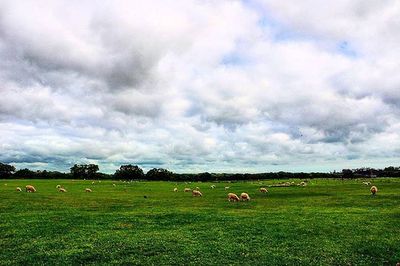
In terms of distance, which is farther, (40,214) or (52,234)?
(40,214)

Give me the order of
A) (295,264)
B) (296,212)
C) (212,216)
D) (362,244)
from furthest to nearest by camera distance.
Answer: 1. (296,212)
2. (212,216)
3. (362,244)
4. (295,264)

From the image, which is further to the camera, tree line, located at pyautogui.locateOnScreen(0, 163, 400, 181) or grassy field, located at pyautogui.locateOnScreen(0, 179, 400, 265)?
tree line, located at pyautogui.locateOnScreen(0, 163, 400, 181)

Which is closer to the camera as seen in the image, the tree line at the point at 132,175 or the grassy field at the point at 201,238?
the grassy field at the point at 201,238

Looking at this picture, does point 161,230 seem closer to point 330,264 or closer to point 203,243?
point 203,243

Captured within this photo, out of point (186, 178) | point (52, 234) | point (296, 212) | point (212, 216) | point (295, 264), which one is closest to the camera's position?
→ point (295, 264)

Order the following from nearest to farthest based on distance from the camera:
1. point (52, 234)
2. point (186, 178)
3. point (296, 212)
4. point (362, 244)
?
point (362, 244) → point (52, 234) → point (296, 212) → point (186, 178)

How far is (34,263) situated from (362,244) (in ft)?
59.6

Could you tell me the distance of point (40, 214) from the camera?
3281 cm

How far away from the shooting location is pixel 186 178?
174 m

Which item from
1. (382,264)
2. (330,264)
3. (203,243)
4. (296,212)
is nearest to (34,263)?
(203,243)

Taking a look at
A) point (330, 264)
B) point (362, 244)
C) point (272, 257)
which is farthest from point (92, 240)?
point (362, 244)

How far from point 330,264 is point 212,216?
14.6m

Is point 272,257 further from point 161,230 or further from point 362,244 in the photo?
point 161,230

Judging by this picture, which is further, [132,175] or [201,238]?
[132,175]
